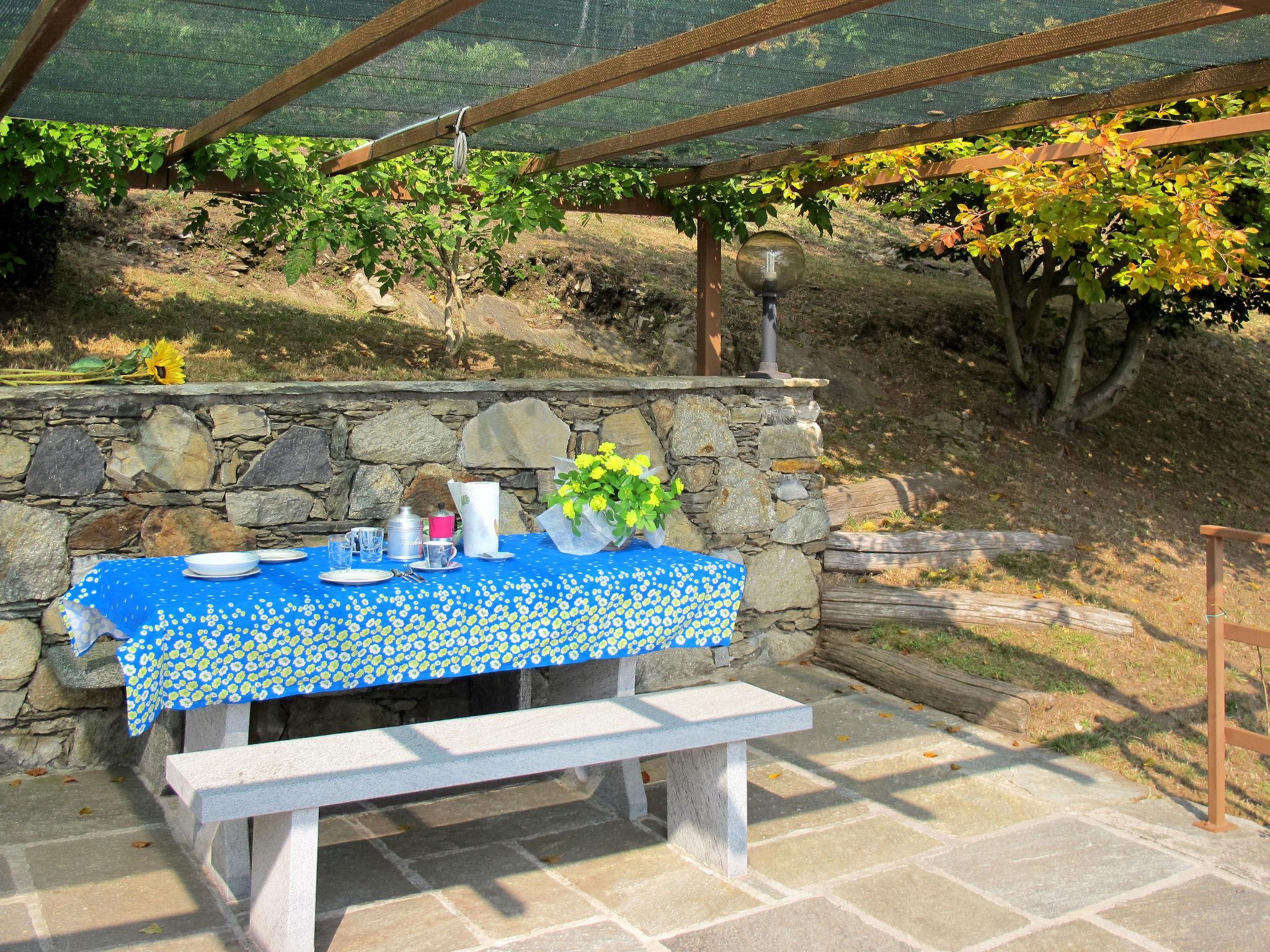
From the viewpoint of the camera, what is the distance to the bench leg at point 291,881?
291 cm

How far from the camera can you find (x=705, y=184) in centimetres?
625

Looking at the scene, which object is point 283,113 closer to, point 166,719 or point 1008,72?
point 166,719

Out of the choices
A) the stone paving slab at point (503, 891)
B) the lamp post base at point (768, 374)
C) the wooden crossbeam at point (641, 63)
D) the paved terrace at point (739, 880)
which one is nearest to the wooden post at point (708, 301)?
the lamp post base at point (768, 374)

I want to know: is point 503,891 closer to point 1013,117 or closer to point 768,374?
point 768,374

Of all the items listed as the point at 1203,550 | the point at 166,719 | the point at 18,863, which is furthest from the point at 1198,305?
the point at 18,863

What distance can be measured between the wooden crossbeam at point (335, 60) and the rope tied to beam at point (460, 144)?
570 mm

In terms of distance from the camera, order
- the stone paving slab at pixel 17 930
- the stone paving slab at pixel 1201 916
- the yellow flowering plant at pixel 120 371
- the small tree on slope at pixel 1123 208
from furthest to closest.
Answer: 1. the small tree on slope at pixel 1123 208
2. the yellow flowering plant at pixel 120 371
3. the stone paving slab at pixel 1201 916
4. the stone paving slab at pixel 17 930

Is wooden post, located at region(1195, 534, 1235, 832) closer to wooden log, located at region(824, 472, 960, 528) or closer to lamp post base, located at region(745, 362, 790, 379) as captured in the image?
lamp post base, located at region(745, 362, 790, 379)

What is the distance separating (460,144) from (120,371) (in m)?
1.62

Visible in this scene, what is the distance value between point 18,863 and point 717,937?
2.15 meters

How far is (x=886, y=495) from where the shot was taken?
725cm

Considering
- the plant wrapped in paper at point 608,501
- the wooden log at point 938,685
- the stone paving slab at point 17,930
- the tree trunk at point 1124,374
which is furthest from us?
the tree trunk at point 1124,374

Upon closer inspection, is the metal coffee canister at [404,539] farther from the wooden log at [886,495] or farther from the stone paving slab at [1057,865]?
the wooden log at [886,495]

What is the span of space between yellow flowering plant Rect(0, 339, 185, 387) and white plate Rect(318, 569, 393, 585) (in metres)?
1.41
